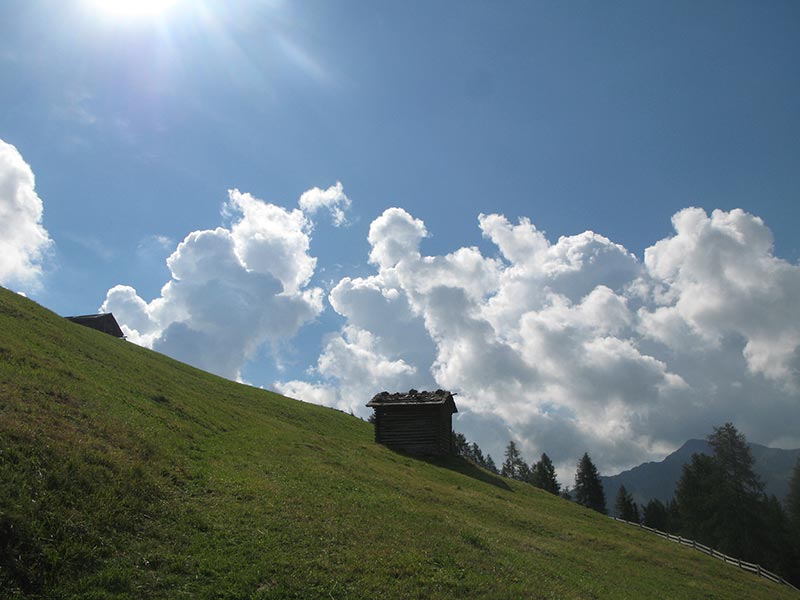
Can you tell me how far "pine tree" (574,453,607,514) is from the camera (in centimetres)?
10381

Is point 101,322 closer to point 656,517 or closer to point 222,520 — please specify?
point 222,520

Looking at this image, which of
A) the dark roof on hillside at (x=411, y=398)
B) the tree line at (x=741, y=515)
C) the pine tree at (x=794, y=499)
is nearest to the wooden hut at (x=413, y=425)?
the dark roof on hillside at (x=411, y=398)

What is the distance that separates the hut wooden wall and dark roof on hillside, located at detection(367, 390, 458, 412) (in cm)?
49

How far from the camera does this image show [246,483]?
53.4ft

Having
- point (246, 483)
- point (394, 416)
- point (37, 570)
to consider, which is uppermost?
point (394, 416)

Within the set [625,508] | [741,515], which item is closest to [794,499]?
[741,515]

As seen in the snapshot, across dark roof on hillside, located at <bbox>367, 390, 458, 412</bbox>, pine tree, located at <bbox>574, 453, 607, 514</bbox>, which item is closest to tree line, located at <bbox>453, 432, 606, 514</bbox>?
pine tree, located at <bbox>574, 453, 607, 514</bbox>

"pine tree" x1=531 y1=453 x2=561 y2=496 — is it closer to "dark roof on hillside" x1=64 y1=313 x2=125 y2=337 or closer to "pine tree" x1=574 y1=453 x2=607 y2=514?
"pine tree" x1=574 y1=453 x2=607 y2=514

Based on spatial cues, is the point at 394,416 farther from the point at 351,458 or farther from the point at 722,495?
the point at 722,495

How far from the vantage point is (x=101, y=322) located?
6781cm

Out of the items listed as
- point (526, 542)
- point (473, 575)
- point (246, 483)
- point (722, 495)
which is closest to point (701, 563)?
point (526, 542)

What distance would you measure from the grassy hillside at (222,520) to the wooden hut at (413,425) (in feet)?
53.9

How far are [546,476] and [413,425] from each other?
8003 cm

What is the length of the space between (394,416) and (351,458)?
17.1 m
